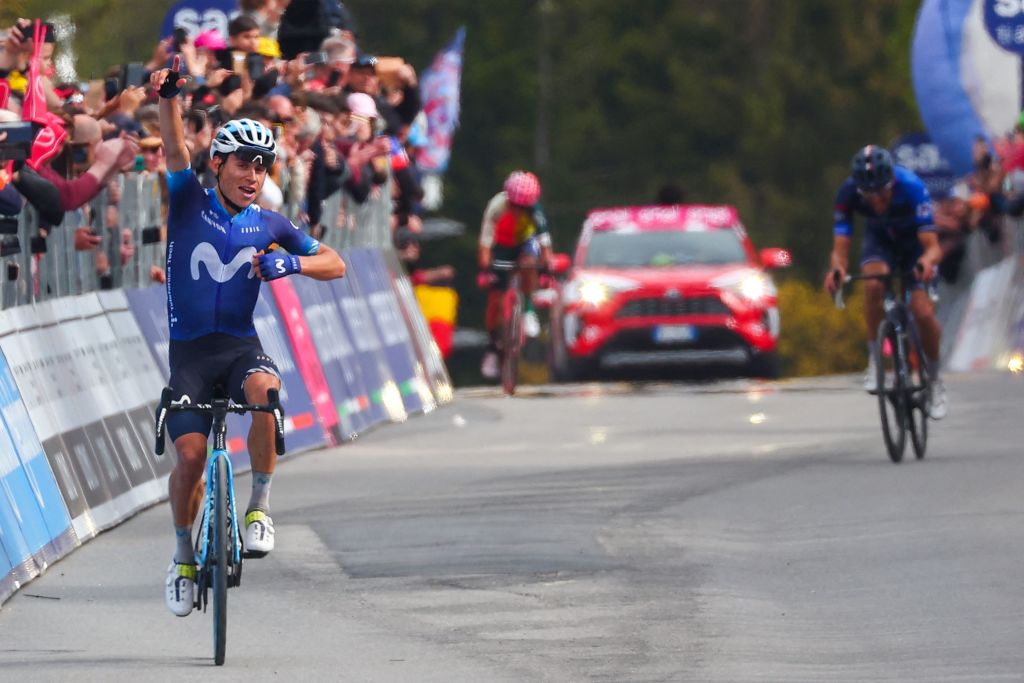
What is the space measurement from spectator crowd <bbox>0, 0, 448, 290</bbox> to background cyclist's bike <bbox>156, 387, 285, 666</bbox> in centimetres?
231

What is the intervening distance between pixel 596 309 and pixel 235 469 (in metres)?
11.9

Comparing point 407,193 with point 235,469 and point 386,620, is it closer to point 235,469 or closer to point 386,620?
point 235,469

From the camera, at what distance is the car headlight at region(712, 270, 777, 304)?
28938 millimetres

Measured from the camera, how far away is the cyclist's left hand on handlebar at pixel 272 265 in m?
10.5

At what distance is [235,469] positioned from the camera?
17.3 metres

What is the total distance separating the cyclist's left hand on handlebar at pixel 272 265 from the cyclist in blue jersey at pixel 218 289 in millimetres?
228

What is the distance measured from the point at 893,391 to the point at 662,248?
12.6m

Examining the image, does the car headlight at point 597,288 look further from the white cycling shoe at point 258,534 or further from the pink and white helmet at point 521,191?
the white cycling shoe at point 258,534

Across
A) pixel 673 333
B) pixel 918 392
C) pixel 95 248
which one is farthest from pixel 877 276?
pixel 673 333

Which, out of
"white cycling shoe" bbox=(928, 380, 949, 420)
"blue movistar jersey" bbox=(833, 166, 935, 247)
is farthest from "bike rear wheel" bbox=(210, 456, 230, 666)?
"white cycling shoe" bbox=(928, 380, 949, 420)

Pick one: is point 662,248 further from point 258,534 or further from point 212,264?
point 258,534

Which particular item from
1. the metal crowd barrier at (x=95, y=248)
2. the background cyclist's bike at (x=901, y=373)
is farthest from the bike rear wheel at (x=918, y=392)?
the metal crowd barrier at (x=95, y=248)

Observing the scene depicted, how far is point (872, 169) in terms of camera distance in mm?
17375

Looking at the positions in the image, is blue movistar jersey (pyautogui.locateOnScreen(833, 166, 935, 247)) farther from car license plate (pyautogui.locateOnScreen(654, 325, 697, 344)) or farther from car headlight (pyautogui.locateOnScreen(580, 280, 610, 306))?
car headlight (pyautogui.locateOnScreen(580, 280, 610, 306))
